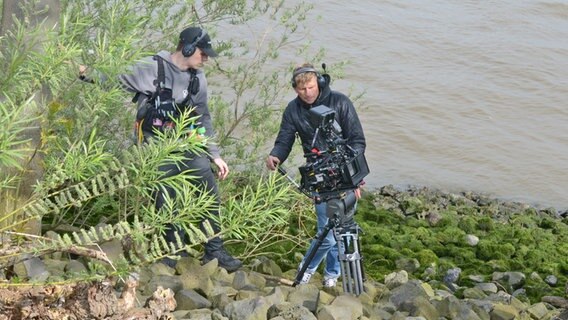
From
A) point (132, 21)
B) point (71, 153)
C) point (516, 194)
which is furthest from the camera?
point (516, 194)

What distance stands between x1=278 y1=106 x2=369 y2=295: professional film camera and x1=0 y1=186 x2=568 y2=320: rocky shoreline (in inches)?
9.5

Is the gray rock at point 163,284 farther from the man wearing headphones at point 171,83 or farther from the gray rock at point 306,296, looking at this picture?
the gray rock at point 306,296

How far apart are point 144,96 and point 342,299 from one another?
1756 mm

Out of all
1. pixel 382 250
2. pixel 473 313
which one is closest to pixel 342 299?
pixel 473 313

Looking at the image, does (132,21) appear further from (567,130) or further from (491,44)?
(491,44)

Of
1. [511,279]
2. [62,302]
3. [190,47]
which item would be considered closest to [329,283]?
[190,47]

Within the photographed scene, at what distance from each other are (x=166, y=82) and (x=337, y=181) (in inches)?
49.2

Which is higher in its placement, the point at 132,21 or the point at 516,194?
the point at 132,21

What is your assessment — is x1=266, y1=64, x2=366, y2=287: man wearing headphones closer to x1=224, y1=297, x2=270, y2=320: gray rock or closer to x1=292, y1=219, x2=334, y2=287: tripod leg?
x1=292, y1=219, x2=334, y2=287: tripod leg

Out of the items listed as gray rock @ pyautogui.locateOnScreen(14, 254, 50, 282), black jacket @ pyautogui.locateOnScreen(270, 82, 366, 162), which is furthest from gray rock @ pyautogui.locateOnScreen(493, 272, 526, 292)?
gray rock @ pyautogui.locateOnScreen(14, 254, 50, 282)

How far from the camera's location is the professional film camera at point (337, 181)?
22.9 feet

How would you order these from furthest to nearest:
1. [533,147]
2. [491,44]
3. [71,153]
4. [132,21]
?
[491,44] < [533,147] < [132,21] < [71,153]

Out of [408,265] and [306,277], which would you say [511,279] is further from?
[306,277]

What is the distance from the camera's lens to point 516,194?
13703 mm
